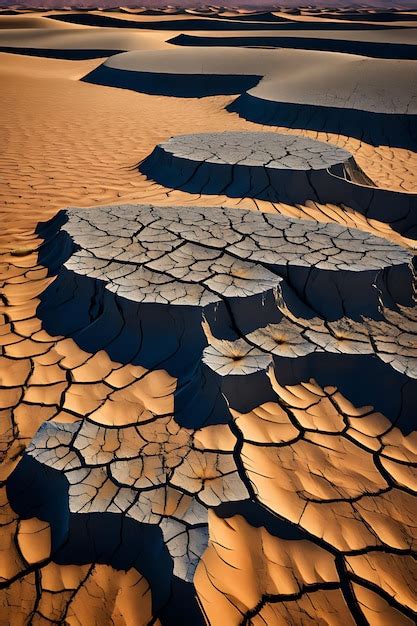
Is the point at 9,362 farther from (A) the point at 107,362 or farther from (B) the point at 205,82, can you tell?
(B) the point at 205,82

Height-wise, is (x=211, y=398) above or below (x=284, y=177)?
below

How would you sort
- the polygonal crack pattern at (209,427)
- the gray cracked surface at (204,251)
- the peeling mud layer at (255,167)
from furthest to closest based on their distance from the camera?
the peeling mud layer at (255,167), the gray cracked surface at (204,251), the polygonal crack pattern at (209,427)

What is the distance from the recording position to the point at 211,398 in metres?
1.81

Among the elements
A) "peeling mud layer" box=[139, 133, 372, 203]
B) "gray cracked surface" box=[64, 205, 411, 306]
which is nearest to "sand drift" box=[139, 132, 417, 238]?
"peeling mud layer" box=[139, 133, 372, 203]

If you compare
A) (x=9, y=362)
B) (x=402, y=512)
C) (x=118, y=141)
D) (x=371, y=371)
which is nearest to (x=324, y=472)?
(x=402, y=512)

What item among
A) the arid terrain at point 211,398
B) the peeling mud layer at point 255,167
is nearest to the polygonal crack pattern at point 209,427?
the arid terrain at point 211,398

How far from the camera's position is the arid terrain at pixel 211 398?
128cm

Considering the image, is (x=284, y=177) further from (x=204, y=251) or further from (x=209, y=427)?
(x=209, y=427)

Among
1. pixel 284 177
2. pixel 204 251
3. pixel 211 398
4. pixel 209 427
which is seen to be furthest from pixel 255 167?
pixel 209 427

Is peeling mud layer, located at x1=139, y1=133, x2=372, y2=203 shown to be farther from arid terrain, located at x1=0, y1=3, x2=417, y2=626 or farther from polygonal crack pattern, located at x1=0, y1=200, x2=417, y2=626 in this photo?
polygonal crack pattern, located at x1=0, y1=200, x2=417, y2=626

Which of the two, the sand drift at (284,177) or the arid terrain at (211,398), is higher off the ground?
the sand drift at (284,177)

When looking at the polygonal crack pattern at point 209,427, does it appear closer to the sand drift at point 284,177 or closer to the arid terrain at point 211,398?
the arid terrain at point 211,398

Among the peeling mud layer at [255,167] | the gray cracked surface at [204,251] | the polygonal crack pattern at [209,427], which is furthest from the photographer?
the peeling mud layer at [255,167]

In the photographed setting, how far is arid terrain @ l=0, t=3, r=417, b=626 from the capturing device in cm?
128
